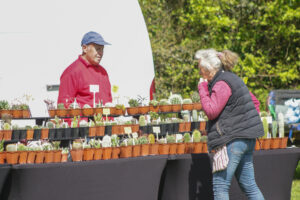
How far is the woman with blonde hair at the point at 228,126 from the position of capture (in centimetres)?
425

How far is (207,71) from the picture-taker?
4.42 meters

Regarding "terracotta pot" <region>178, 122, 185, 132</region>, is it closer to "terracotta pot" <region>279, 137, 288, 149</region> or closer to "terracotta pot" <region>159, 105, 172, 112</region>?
"terracotta pot" <region>159, 105, 172, 112</region>

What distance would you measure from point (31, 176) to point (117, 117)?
72.9 inches

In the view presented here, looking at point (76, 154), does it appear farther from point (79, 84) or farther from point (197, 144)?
point (79, 84)

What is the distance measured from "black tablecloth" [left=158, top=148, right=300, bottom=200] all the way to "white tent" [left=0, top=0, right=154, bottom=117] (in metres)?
3.50

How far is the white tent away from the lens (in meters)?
8.02

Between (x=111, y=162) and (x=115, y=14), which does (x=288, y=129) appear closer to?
Result: (x=115, y=14)

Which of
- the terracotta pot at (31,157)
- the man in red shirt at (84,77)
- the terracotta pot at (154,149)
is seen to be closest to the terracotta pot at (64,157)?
the terracotta pot at (31,157)

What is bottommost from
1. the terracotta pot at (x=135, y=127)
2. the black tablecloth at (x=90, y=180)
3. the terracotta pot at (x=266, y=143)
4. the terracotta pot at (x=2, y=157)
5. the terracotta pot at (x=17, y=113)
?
the black tablecloth at (x=90, y=180)

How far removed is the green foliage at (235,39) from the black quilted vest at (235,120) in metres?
8.45

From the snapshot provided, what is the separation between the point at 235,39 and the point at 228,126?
10052 mm

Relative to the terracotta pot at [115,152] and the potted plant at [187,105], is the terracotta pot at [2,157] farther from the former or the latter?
the potted plant at [187,105]

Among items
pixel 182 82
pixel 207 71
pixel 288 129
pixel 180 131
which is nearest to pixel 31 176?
pixel 207 71

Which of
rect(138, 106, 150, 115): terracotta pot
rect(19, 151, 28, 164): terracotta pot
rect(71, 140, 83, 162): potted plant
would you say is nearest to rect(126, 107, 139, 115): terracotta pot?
rect(138, 106, 150, 115): terracotta pot
